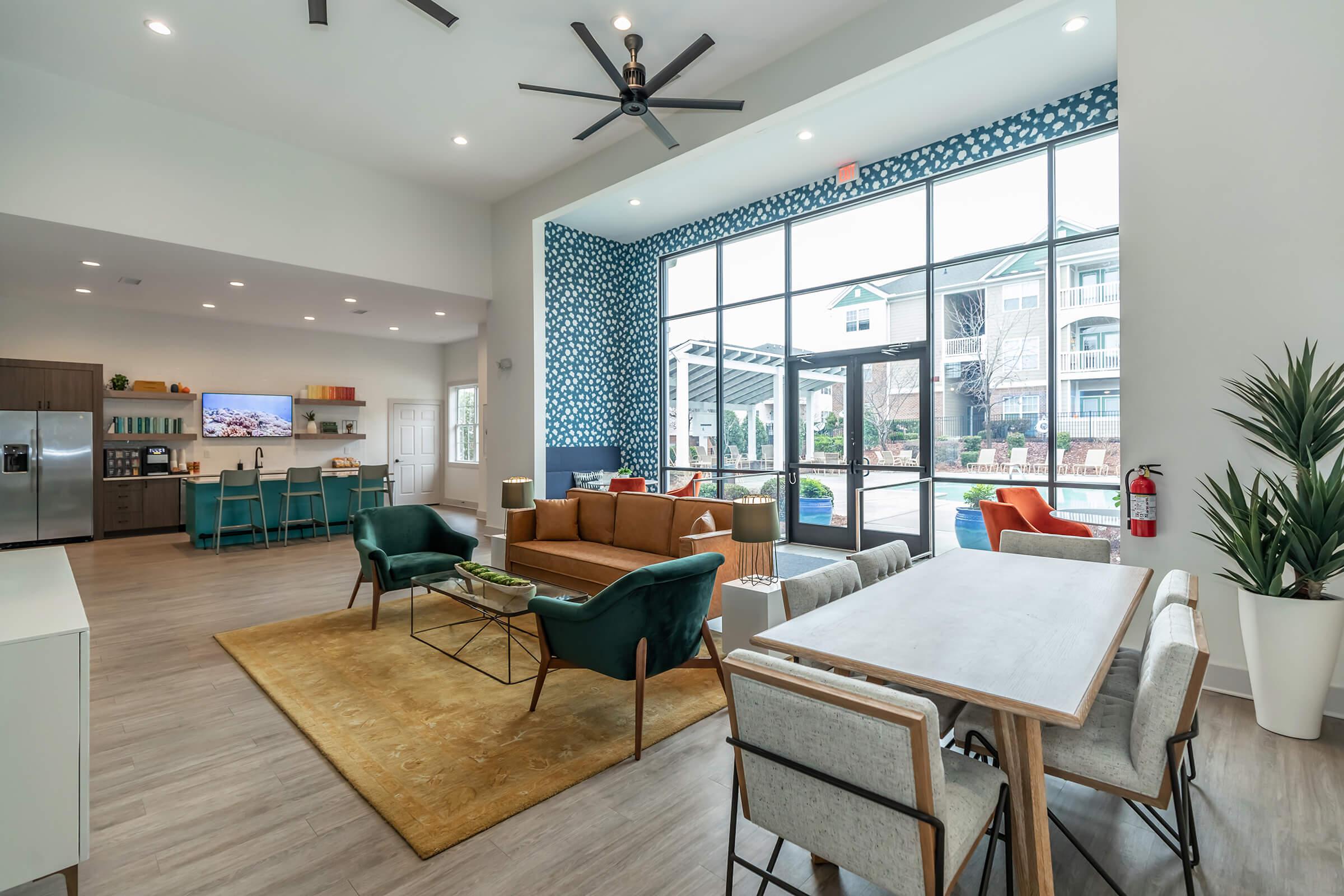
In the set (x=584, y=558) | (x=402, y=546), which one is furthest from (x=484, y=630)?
(x=402, y=546)

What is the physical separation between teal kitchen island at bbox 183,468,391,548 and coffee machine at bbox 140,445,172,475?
1.14ft

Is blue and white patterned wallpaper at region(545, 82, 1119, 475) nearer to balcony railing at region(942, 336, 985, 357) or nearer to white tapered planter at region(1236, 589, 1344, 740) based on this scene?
balcony railing at region(942, 336, 985, 357)

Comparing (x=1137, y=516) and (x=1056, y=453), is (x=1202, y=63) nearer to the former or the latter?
(x=1137, y=516)

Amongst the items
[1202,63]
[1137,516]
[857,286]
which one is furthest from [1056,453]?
[1202,63]

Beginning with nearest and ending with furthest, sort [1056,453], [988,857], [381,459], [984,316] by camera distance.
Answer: [988,857], [1056,453], [984,316], [381,459]

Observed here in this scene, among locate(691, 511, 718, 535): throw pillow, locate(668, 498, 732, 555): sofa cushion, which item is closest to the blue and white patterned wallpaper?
locate(668, 498, 732, 555): sofa cushion

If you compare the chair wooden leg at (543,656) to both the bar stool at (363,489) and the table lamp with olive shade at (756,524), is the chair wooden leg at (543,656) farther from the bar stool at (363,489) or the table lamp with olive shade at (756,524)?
the bar stool at (363,489)

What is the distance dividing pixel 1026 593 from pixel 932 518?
4.08 meters

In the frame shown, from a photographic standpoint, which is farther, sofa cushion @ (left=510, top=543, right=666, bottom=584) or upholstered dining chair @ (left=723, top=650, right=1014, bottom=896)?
sofa cushion @ (left=510, top=543, right=666, bottom=584)

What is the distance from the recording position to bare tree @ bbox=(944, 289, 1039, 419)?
221 inches

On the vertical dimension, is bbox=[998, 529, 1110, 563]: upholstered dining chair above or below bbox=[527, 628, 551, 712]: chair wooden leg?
above

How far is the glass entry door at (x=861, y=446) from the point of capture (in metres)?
6.34

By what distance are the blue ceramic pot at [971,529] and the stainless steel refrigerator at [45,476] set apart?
10.3 m

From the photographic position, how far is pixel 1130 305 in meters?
3.44
